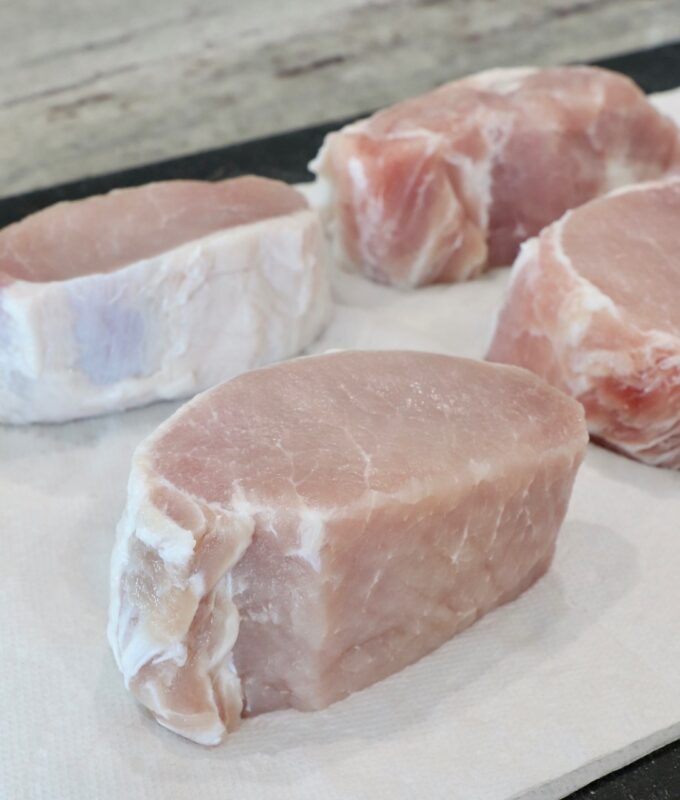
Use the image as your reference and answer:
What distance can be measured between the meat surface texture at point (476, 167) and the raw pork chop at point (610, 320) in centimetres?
28

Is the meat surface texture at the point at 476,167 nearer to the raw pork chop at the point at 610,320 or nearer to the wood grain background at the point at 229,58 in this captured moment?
the raw pork chop at the point at 610,320

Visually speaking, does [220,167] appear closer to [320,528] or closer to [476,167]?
[476,167]

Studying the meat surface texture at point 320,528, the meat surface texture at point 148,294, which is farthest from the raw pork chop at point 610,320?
the meat surface texture at point 148,294

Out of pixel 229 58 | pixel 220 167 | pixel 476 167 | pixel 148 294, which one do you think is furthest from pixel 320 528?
pixel 229 58

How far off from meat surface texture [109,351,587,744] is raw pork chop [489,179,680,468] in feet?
0.83

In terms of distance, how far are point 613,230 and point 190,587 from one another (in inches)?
41.1

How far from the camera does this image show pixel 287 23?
374 centimetres

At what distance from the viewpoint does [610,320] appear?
1.84 metres

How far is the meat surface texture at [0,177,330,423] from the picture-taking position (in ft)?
6.17

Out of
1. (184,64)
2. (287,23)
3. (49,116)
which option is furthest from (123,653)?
(287,23)

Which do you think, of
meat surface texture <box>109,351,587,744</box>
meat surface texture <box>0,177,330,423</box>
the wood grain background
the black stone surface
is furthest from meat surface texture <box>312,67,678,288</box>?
the wood grain background

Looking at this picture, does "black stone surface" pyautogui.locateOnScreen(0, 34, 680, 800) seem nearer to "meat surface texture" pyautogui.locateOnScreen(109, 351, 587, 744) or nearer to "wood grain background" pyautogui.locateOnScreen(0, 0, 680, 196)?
"wood grain background" pyautogui.locateOnScreen(0, 0, 680, 196)

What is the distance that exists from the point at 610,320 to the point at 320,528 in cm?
70

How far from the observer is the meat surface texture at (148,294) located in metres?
1.88
